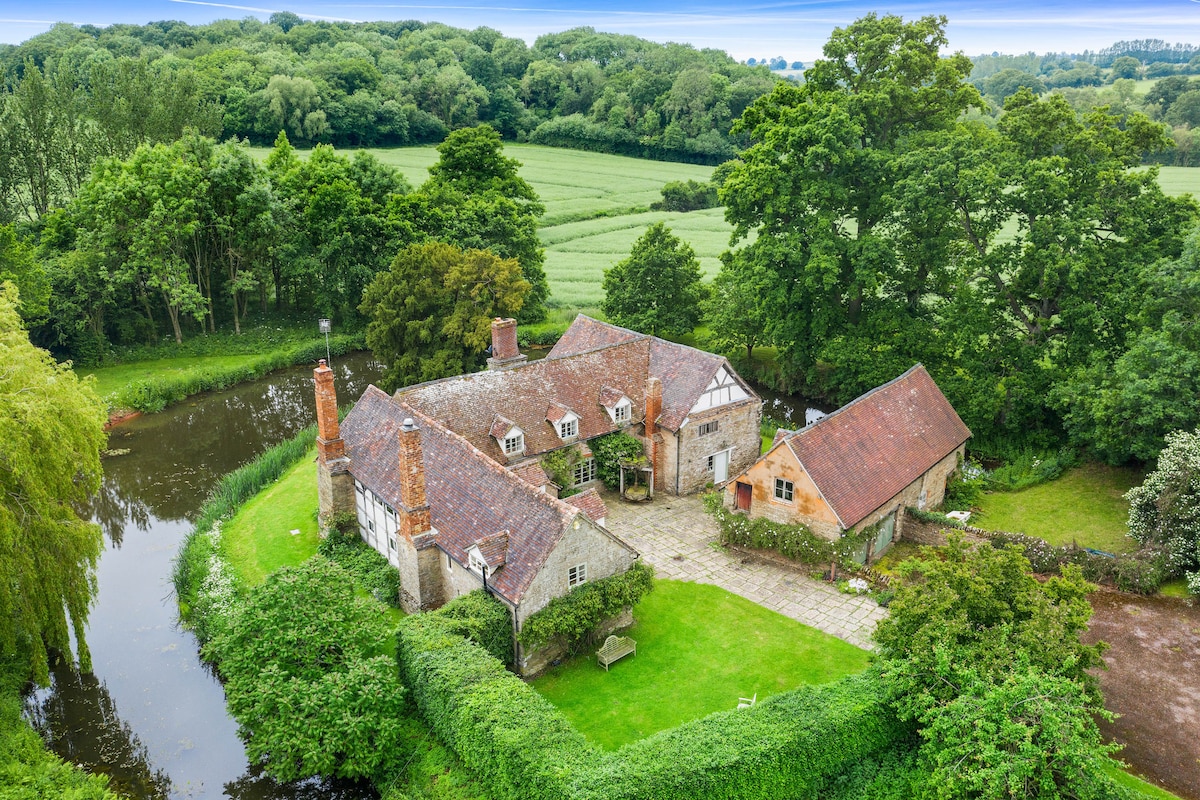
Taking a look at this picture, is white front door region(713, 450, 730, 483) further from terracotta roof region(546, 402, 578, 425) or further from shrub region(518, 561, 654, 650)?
shrub region(518, 561, 654, 650)

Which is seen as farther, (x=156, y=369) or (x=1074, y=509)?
(x=156, y=369)

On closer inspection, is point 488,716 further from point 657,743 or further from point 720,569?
point 720,569

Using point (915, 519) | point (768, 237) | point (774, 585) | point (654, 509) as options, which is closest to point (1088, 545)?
point (915, 519)

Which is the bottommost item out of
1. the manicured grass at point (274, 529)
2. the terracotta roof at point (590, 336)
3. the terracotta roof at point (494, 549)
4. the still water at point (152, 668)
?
the still water at point (152, 668)

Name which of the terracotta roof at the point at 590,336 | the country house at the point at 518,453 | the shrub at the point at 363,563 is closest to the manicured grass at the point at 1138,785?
the country house at the point at 518,453

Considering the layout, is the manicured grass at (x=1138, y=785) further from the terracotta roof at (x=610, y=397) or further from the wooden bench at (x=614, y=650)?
the terracotta roof at (x=610, y=397)

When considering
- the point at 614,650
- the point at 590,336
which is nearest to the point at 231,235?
the point at 590,336

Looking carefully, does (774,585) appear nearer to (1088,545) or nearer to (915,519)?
(915,519)
